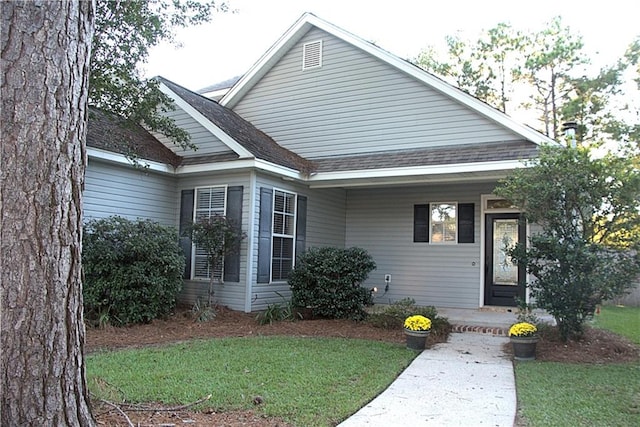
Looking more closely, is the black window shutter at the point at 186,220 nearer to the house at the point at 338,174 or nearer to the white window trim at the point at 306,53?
the house at the point at 338,174

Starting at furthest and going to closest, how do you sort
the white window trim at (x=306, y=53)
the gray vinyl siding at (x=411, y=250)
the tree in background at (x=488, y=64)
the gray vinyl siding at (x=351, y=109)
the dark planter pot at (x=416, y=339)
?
the tree in background at (x=488, y=64) → the white window trim at (x=306, y=53) → the gray vinyl siding at (x=411, y=250) → the gray vinyl siding at (x=351, y=109) → the dark planter pot at (x=416, y=339)

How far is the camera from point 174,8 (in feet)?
28.2

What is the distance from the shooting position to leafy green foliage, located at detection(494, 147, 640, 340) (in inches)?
252

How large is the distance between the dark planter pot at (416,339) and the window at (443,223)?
14.5ft

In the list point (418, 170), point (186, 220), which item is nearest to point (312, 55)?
point (418, 170)

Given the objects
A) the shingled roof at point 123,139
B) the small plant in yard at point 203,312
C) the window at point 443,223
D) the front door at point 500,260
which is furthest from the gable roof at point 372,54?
the small plant in yard at point 203,312

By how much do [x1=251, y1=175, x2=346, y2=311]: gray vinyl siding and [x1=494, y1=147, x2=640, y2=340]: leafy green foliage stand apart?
442cm

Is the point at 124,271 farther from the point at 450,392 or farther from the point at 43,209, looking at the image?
the point at 43,209

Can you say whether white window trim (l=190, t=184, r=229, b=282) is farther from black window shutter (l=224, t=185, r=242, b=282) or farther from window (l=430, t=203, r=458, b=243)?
window (l=430, t=203, r=458, b=243)

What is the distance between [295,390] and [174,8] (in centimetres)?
677

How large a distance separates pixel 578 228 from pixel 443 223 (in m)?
3.97

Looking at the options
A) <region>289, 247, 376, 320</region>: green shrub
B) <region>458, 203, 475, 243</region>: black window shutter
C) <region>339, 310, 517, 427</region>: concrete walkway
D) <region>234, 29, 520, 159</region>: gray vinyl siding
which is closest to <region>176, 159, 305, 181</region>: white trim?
<region>234, 29, 520, 159</region>: gray vinyl siding

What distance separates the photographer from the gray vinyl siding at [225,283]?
9180 millimetres

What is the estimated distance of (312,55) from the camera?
11672 millimetres
